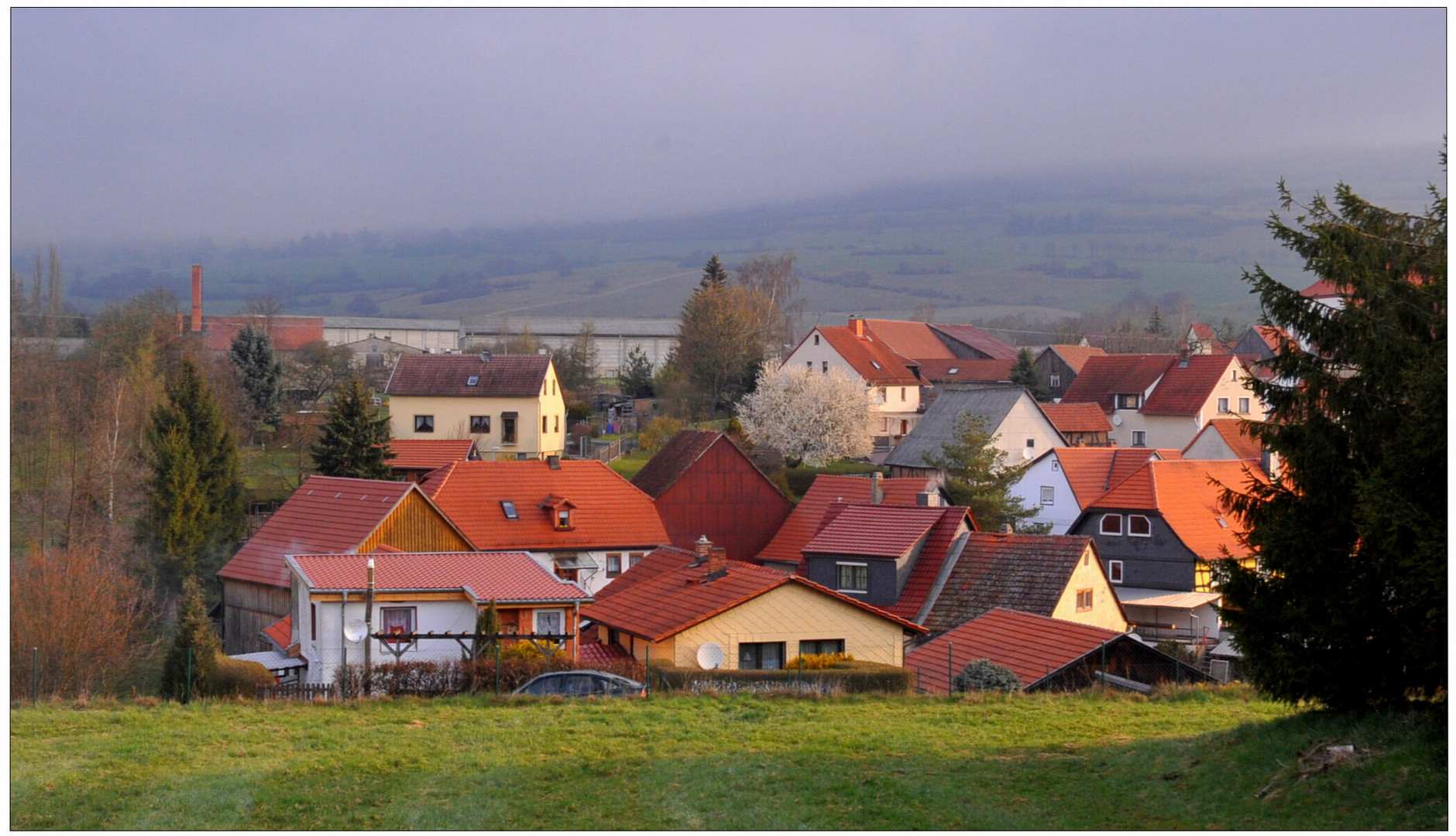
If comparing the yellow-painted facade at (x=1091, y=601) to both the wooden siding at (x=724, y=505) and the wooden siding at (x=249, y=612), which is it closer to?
the wooden siding at (x=724, y=505)

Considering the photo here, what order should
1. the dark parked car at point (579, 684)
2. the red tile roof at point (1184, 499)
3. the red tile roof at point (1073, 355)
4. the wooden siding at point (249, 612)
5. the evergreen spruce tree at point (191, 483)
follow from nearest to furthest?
the dark parked car at point (579, 684) → the wooden siding at point (249, 612) → the red tile roof at point (1184, 499) → the evergreen spruce tree at point (191, 483) → the red tile roof at point (1073, 355)

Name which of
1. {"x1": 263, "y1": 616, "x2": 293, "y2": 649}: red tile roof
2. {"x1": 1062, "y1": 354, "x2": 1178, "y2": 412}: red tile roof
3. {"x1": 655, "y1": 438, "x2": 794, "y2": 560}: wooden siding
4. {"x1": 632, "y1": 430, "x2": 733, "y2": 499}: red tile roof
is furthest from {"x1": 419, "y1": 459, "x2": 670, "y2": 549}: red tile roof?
{"x1": 1062, "y1": 354, "x2": 1178, "y2": 412}: red tile roof

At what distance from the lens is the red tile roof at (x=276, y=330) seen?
92125 millimetres

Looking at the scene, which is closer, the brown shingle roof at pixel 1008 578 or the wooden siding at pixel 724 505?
the brown shingle roof at pixel 1008 578

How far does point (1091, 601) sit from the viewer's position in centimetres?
3114

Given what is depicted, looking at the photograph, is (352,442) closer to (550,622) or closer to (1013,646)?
(550,622)

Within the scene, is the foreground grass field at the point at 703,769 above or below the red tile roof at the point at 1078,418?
below

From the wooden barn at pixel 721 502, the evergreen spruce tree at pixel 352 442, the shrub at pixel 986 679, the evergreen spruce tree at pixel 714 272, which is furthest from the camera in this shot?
the evergreen spruce tree at pixel 714 272

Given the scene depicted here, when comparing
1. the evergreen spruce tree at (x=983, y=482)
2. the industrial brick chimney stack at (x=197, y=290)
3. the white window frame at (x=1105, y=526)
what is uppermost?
the industrial brick chimney stack at (x=197, y=290)

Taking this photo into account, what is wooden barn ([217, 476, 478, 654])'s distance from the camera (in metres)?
29.9

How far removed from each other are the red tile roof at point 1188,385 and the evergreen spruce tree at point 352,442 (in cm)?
4463

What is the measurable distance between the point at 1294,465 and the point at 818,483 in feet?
105

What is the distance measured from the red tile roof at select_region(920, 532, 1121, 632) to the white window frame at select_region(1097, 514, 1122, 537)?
1086 cm

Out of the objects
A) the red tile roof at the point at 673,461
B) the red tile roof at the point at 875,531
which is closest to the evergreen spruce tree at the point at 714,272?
the red tile roof at the point at 673,461
